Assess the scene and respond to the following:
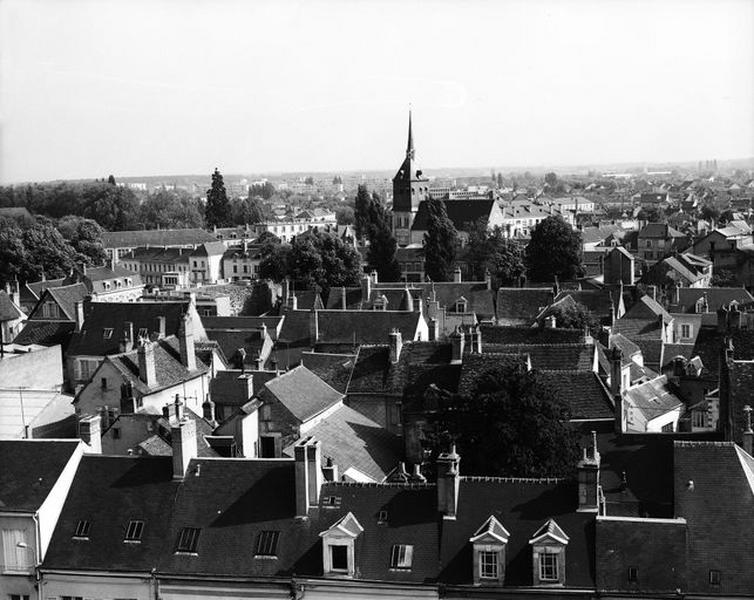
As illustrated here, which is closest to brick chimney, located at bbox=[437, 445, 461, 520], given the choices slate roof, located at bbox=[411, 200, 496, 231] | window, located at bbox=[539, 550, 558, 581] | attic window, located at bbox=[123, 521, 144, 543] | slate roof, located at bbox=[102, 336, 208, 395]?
window, located at bbox=[539, 550, 558, 581]

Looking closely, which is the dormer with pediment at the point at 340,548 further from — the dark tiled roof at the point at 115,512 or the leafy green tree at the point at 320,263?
the leafy green tree at the point at 320,263

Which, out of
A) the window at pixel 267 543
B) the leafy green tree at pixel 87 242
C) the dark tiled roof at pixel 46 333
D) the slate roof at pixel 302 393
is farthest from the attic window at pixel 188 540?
the leafy green tree at pixel 87 242

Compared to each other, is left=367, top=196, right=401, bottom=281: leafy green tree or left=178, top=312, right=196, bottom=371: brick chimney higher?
left=178, top=312, right=196, bottom=371: brick chimney

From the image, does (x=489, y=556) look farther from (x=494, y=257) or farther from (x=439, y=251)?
(x=439, y=251)

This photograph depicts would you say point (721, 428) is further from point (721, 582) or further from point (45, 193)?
point (45, 193)

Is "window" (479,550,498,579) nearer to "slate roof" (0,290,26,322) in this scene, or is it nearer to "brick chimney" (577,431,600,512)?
"brick chimney" (577,431,600,512)

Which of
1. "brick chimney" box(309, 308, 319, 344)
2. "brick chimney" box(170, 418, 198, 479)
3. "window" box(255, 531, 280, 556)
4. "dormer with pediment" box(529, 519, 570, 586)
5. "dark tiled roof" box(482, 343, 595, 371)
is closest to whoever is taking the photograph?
"dormer with pediment" box(529, 519, 570, 586)
